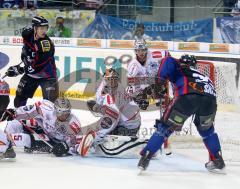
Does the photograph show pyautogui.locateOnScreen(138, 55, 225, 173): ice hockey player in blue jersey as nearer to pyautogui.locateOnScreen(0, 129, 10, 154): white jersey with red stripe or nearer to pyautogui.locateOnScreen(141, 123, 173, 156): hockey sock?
pyautogui.locateOnScreen(141, 123, 173, 156): hockey sock

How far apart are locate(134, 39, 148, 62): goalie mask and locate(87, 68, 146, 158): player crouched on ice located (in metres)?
0.36

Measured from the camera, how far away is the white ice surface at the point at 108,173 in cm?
392

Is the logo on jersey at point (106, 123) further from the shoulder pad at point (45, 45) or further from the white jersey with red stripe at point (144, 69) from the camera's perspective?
the shoulder pad at point (45, 45)

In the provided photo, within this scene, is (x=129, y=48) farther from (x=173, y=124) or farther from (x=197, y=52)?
(x=173, y=124)

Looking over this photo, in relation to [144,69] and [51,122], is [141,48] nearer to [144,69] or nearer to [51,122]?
[144,69]

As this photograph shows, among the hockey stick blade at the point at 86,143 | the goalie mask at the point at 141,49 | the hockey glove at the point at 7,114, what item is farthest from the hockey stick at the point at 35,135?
the goalie mask at the point at 141,49

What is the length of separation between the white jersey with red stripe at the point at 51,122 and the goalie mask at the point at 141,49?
836mm

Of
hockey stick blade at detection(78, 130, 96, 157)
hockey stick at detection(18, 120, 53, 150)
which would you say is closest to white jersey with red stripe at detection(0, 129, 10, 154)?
hockey stick at detection(18, 120, 53, 150)

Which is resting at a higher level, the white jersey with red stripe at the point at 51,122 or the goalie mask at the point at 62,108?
the goalie mask at the point at 62,108

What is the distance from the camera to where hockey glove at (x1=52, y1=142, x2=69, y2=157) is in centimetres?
470

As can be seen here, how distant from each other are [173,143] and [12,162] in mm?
1618

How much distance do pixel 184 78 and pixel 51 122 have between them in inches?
47.3

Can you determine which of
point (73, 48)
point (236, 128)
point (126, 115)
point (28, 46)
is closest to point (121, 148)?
point (126, 115)

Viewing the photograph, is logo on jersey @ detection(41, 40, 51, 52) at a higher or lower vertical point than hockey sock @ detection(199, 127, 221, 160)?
higher
